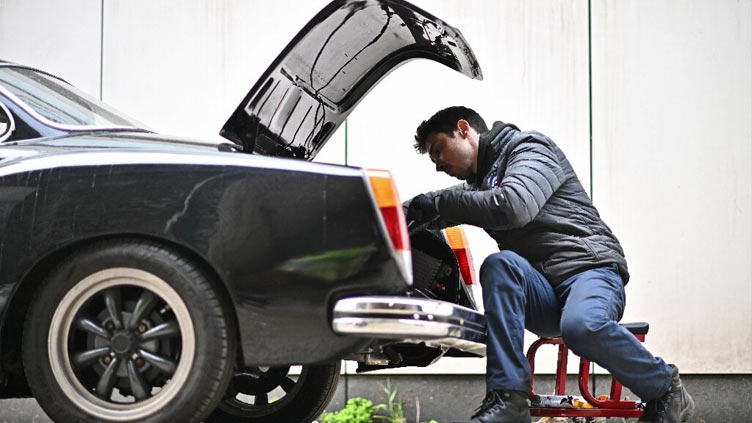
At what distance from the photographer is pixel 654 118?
704 cm

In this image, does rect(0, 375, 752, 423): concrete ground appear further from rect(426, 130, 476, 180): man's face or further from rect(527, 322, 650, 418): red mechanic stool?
rect(426, 130, 476, 180): man's face

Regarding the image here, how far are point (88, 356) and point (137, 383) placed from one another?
0.20 metres

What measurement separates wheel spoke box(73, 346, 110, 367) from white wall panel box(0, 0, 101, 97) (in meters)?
4.48

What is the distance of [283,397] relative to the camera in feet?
15.0

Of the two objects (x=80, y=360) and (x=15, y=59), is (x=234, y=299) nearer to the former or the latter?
(x=80, y=360)

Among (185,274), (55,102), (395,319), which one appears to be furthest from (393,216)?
(55,102)

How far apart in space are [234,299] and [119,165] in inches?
24.3

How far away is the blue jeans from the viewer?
12.6 ft

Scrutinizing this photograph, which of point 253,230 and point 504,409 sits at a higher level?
point 253,230

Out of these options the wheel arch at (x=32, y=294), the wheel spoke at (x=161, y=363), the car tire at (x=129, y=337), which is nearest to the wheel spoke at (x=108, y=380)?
the car tire at (x=129, y=337)

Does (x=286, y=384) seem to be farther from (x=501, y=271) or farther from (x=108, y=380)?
(x=108, y=380)

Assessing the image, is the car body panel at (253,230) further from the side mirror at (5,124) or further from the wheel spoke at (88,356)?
the side mirror at (5,124)

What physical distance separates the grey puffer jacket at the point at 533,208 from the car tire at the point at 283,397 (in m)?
0.99

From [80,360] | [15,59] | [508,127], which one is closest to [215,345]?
[80,360]
